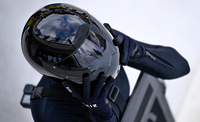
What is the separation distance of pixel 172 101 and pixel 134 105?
744 mm

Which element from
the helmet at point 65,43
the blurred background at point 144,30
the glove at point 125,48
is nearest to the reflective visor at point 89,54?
the helmet at point 65,43

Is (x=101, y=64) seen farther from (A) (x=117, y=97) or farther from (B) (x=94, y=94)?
(A) (x=117, y=97)

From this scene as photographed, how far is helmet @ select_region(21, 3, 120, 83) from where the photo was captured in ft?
1.89

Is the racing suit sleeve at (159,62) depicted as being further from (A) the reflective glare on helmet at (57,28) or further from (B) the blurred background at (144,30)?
(B) the blurred background at (144,30)

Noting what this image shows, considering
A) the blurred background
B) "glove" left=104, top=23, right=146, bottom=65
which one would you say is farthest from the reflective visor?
the blurred background

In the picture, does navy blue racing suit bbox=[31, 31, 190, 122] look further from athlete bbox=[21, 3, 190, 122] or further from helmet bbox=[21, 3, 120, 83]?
helmet bbox=[21, 3, 120, 83]

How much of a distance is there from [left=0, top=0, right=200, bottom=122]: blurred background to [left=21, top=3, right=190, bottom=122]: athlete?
64 cm

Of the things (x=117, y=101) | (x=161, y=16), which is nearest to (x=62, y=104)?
(x=117, y=101)

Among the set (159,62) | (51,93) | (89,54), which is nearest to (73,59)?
(89,54)

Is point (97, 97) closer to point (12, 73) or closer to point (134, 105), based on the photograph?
point (134, 105)

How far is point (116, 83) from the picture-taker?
0.90 meters

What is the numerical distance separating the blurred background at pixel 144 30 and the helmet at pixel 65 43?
0.82 meters

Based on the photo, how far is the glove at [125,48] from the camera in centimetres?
76

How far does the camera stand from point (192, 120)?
1515mm
